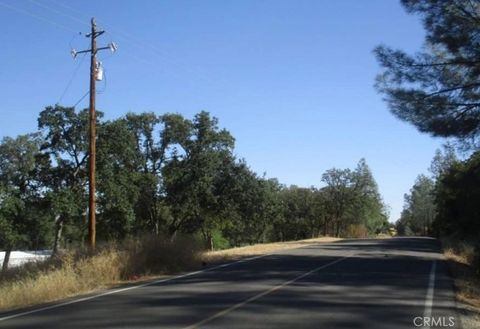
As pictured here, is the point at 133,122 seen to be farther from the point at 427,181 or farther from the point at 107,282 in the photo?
the point at 427,181

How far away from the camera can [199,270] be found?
2003 cm

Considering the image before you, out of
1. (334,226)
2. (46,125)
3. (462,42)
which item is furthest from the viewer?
(334,226)

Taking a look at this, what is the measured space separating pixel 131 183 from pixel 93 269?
78.5 ft

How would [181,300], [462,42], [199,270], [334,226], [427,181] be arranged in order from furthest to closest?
[427,181] → [334,226] → [199,270] → [462,42] → [181,300]

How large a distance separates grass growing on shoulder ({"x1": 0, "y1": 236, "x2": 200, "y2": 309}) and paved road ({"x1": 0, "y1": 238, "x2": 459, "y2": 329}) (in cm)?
177

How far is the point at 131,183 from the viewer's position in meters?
40.7

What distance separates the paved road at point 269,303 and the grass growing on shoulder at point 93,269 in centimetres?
177

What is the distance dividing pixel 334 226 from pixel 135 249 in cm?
6652

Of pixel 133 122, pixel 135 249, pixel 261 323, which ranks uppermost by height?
pixel 133 122

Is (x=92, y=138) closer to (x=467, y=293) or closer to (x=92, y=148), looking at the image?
(x=92, y=148)

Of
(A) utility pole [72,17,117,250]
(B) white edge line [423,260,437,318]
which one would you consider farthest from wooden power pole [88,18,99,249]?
(B) white edge line [423,260,437,318]

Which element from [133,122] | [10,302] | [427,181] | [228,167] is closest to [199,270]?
[10,302]

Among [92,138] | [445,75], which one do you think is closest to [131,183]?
[92,138]

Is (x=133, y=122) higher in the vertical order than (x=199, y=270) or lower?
higher
